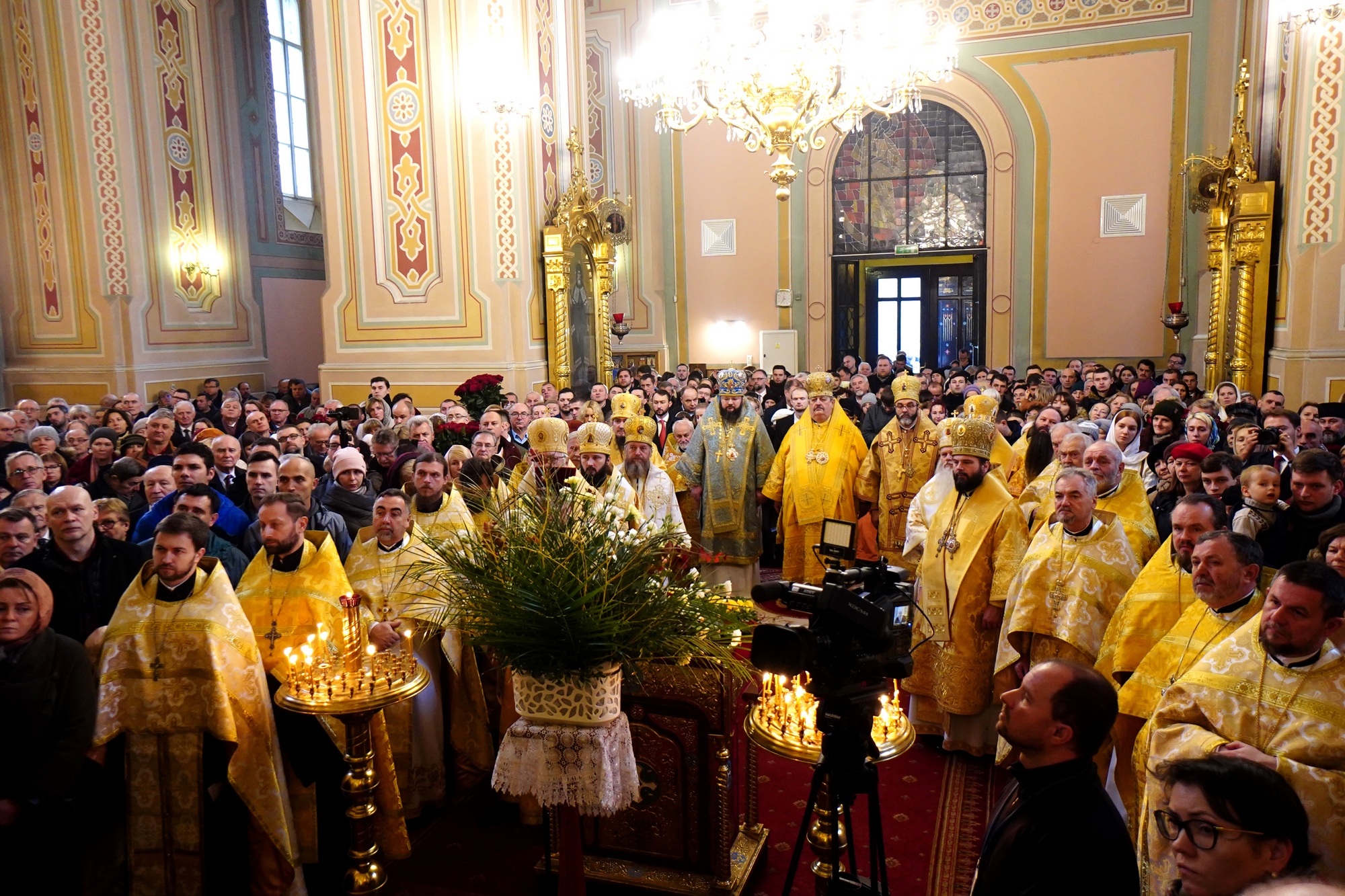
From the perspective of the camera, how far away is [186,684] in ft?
10.7

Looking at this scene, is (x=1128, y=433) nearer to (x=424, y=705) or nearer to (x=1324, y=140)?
(x=424, y=705)

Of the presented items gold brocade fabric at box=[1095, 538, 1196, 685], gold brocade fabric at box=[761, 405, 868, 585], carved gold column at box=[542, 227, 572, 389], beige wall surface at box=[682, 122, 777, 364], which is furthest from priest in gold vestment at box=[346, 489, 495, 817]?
beige wall surface at box=[682, 122, 777, 364]

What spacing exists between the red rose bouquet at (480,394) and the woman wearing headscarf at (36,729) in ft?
18.8

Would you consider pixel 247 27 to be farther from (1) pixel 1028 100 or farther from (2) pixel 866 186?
(1) pixel 1028 100

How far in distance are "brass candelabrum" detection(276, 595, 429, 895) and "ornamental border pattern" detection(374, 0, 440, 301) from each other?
778 centimetres

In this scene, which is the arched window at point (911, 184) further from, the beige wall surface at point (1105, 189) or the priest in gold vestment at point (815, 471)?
the priest in gold vestment at point (815, 471)

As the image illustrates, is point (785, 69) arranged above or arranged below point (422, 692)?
above

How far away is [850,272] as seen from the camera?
52.1ft

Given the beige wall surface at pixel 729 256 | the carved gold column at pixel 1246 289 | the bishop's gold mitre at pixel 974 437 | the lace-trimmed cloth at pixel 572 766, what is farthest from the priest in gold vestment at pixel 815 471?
the beige wall surface at pixel 729 256

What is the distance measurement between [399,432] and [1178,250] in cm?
1218

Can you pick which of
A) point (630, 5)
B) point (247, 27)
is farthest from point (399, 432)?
point (630, 5)

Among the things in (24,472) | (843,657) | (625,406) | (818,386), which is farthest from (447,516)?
(818,386)

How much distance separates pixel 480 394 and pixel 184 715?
5857 millimetres

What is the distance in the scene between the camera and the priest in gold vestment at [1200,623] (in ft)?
9.25
